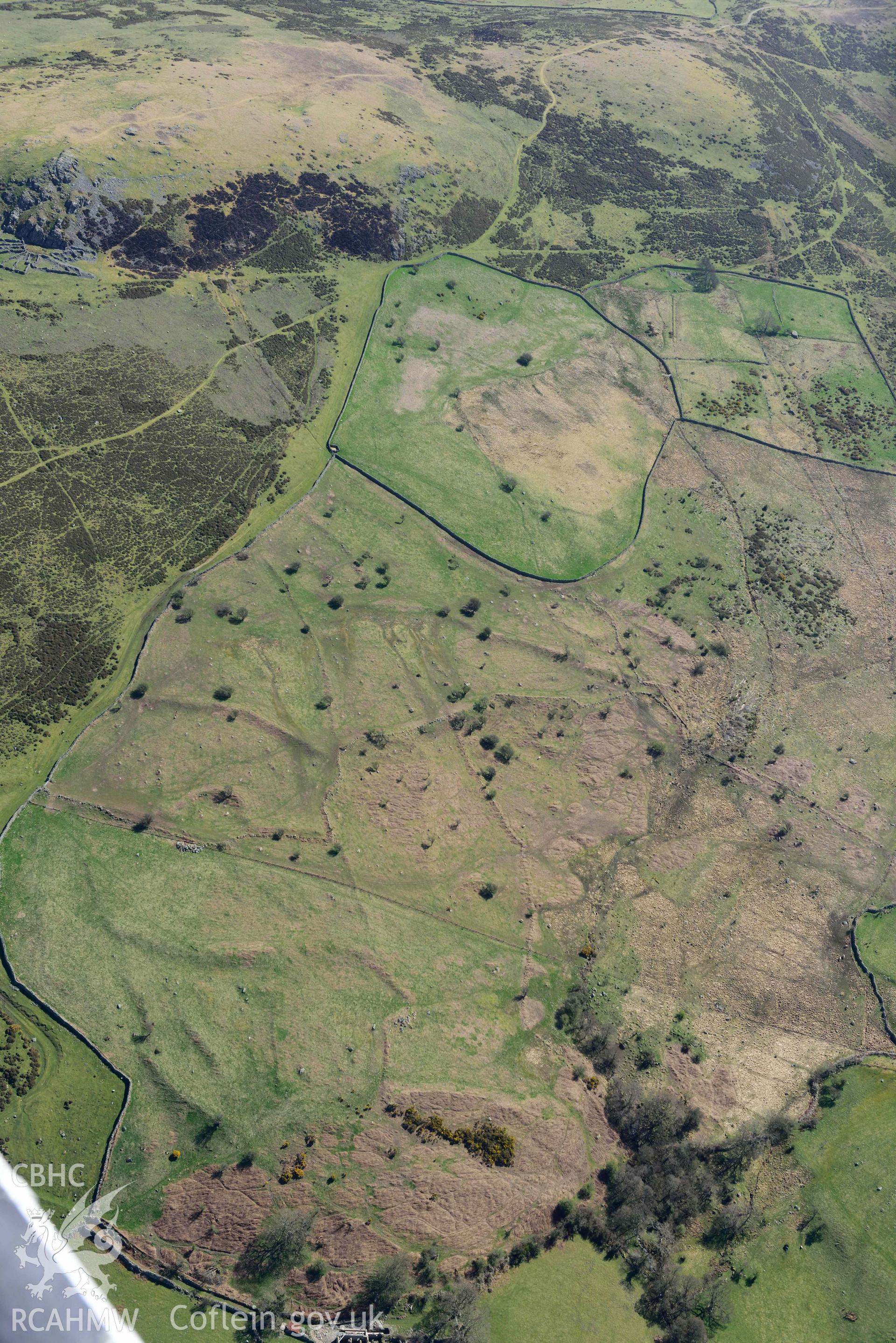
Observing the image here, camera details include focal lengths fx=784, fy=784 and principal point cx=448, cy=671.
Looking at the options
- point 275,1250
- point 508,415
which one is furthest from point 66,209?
point 275,1250

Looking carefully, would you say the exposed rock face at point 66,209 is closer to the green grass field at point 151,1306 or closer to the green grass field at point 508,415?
the green grass field at point 508,415

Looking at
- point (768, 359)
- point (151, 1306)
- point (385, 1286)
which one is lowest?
point (151, 1306)

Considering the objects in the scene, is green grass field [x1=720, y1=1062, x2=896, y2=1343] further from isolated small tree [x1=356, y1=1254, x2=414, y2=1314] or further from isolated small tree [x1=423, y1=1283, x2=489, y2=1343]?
isolated small tree [x1=356, y1=1254, x2=414, y2=1314]

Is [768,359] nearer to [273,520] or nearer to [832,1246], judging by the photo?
[273,520]

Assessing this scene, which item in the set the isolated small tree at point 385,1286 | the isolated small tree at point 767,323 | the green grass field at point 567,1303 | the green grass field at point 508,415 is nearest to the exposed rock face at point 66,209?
the green grass field at point 508,415

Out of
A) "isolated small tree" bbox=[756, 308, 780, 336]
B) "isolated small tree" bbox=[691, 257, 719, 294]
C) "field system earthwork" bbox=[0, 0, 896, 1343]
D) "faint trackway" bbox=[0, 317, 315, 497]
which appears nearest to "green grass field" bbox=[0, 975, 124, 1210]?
"field system earthwork" bbox=[0, 0, 896, 1343]

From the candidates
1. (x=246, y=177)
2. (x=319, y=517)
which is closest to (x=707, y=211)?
(x=246, y=177)

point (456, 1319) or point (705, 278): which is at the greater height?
point (705, 278)
